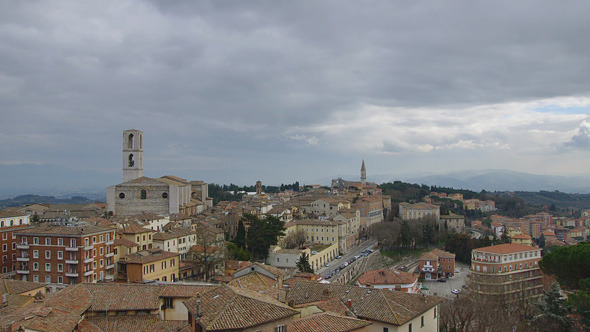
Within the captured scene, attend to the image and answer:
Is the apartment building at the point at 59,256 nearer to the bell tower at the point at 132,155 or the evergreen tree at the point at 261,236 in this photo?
the evergreen tree at the point at 261,236

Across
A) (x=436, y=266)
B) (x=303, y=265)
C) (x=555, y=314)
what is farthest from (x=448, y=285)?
(x=555, y=314)

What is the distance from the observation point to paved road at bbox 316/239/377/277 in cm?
3991

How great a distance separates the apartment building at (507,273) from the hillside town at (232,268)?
4.4 inches

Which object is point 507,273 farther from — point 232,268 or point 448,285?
point 232,268

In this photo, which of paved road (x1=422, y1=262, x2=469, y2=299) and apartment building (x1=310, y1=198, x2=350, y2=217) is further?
apartment building (x1=310, y1=198, x2=350, y2=217)

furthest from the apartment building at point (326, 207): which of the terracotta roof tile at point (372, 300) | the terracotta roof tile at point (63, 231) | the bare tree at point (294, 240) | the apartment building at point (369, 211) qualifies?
the terracotta roof tile at point (372, 300)

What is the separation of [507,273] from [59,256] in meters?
38.3

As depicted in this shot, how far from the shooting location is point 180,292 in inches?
671

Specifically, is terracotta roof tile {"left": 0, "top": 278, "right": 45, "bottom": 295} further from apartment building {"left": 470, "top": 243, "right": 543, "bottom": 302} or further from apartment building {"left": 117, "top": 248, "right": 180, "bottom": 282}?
apartment building {"left": 470, "top": 243, "right": 543, "bottom": 302}

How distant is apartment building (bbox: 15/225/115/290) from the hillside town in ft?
0.22

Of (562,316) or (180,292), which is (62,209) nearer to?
(180,292)

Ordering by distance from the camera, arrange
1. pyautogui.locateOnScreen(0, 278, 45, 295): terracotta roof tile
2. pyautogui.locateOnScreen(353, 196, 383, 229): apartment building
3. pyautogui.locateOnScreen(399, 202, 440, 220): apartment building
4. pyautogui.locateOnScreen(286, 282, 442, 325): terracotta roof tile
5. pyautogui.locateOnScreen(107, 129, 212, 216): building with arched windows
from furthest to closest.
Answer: pyautogui.locateOnScreen(399, 202, 440, 220): apartment building < pyautogui.locateOnScreen(353, 196, 383, 229): apartment building < pyautogui.locateOnScreen(107, 129, 212, 216): building with arched windows < pyautogui.locateOnScreen(0, 278, 45, 295): terracotta roof tile < pyautogui.locateOnScreen(286, 282, 442, 325): terracotta roof tile

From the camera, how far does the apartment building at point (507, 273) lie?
135ft

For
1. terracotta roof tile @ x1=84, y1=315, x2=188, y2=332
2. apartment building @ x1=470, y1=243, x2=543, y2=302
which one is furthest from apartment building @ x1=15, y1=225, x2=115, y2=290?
apartment building @ x1=470, y1=243, x2=543, y2=302
